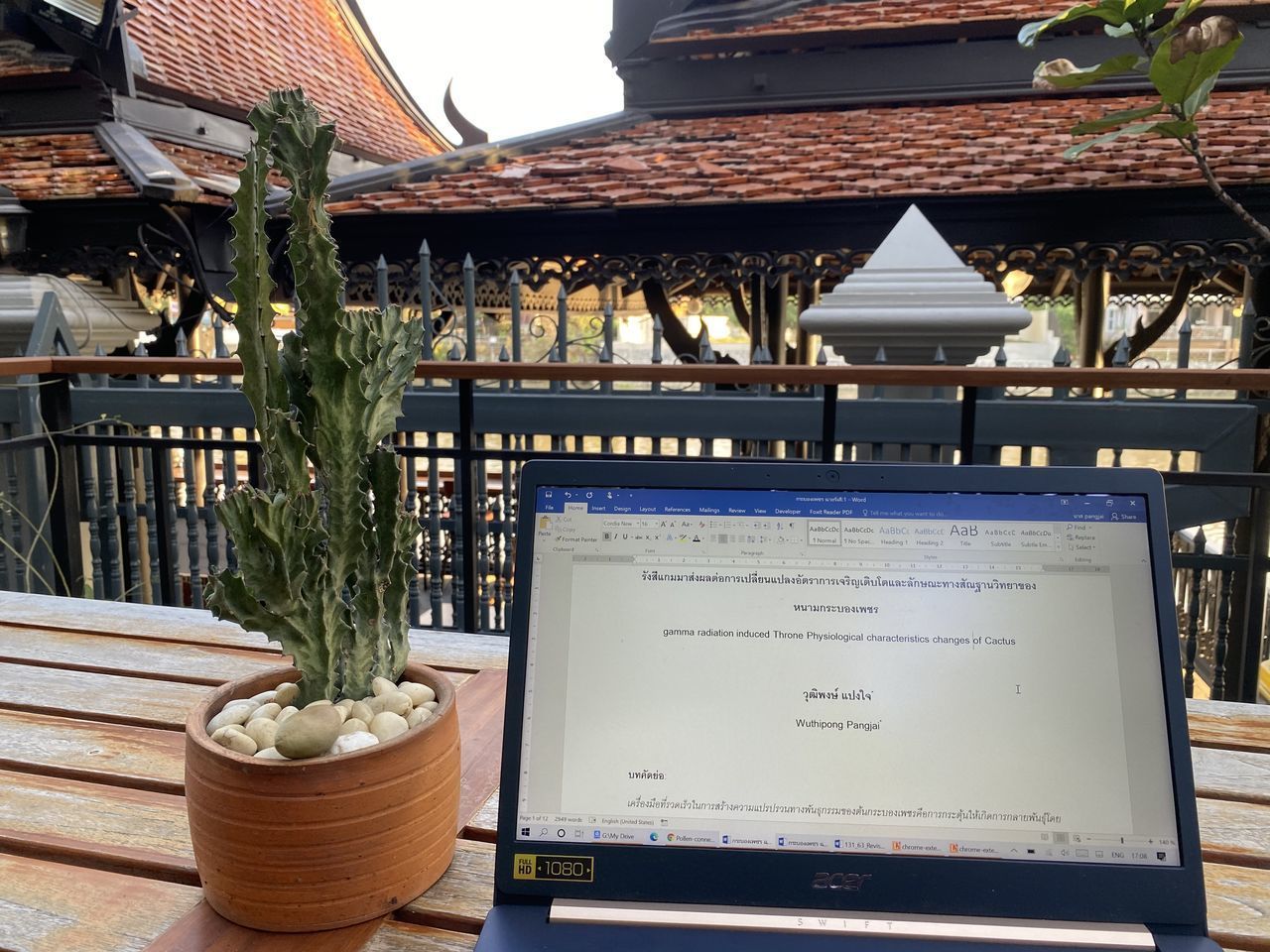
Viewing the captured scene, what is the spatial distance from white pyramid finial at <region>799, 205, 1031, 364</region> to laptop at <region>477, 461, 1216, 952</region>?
245cm

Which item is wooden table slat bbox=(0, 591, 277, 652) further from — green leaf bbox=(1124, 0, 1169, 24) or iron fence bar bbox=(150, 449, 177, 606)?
green leaf bbox=(1124, 0, 1169, 24)

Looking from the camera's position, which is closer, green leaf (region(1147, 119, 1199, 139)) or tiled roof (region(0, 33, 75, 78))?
green leaf (region(1147, 119, 1199, 139))

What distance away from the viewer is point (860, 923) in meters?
0.58

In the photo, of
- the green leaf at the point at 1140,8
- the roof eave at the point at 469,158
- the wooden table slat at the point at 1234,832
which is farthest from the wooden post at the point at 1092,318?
the wooden table slat at the point at 1234,832

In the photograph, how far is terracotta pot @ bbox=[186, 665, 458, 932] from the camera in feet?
2.06

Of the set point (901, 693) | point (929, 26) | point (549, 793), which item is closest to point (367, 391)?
point (549, 793)

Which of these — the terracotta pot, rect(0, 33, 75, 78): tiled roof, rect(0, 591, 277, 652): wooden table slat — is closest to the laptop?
the terracotta pot

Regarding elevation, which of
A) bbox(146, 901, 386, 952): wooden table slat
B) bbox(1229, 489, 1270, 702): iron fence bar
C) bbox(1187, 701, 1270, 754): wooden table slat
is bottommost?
bbox(1229, 489, 1270, 702): iron fence bar

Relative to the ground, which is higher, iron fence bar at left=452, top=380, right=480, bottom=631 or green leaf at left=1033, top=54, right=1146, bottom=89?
green leaf at left=1033, top=54, right=1146, bottom=89

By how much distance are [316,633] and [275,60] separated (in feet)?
33.6

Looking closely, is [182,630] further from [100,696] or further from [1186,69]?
[1186,69]

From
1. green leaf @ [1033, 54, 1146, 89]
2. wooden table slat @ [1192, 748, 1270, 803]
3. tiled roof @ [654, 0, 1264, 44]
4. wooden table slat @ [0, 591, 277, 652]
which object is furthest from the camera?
tiled roof @ [654, 0, 1264, 44]

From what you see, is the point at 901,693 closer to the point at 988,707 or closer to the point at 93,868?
the point at 988,707

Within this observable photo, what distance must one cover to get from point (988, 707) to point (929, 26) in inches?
244
